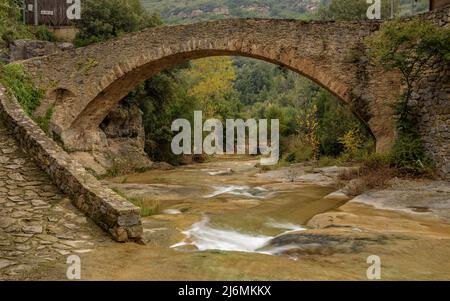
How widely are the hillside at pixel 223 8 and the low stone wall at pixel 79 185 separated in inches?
3526

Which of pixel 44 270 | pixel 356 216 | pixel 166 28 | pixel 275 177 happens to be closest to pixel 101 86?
pixel 166 28

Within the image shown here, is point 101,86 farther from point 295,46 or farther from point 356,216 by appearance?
point 356,216

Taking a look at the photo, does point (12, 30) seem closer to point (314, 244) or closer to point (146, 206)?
point (146, 206)

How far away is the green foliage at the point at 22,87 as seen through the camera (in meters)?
15.1

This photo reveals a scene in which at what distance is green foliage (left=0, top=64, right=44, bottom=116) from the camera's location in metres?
15.1

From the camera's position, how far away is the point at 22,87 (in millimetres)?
16328

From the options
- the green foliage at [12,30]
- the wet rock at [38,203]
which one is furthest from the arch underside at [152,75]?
the wet rock at [38,203]

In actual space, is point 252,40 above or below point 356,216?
above

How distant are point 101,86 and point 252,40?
617 cm

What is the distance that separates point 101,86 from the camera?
651 inches

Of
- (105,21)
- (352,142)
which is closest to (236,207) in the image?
(352,142)

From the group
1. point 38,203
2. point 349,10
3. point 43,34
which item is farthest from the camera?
point 349,10

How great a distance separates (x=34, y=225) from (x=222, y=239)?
305cm

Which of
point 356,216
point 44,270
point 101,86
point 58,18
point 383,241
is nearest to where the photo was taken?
point 44,270
